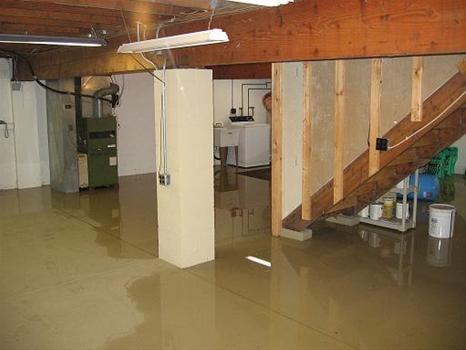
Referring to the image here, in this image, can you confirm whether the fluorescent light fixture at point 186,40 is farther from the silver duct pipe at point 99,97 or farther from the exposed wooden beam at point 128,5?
the silver duct pipe at point 99,97

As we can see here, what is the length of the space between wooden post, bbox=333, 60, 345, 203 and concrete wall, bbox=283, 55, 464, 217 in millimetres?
60

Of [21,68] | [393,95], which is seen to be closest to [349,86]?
[393,95]

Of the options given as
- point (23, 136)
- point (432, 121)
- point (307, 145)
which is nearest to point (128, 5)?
point (307, 145)

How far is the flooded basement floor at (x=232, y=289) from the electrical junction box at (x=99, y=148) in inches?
72.6

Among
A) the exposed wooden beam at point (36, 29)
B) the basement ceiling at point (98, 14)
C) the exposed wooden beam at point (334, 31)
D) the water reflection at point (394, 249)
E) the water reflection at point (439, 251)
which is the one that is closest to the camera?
the exposed wooden beam at point (334, 31)

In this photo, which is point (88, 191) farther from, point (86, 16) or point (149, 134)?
point (86, 16)

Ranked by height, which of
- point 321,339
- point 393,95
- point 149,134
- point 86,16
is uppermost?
point 86,16

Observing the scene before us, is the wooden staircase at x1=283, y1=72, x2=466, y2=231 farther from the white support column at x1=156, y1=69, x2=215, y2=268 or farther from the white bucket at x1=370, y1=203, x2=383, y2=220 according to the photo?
the white support column at x1=156, y1=69, x2=215, y2=268

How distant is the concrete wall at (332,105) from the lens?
4.02 meters

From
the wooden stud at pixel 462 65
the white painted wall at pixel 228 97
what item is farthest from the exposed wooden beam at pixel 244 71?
the wooden stud at pixel 462 65

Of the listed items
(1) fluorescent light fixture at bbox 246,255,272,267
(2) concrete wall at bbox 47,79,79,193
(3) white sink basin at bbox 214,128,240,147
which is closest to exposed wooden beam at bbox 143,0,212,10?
(1) fluorescent light fixture at bbox 246,255,272,267

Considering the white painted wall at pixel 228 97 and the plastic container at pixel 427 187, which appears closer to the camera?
the plastic container at pixel 427 187

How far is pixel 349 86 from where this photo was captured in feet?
14.8

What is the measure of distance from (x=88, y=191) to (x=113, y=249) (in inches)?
121
